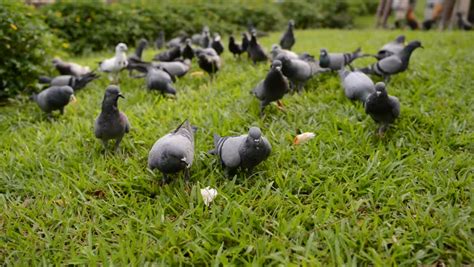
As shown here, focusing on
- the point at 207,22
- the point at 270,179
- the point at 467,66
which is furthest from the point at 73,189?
the point at 207,22

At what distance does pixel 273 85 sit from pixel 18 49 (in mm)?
3951

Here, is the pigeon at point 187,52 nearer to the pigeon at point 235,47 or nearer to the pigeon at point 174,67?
the pigeon at point 174,67

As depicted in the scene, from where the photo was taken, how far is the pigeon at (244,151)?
2.71 meters

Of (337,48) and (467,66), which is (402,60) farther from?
(337,48)

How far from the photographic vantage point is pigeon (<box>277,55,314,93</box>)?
4.18m

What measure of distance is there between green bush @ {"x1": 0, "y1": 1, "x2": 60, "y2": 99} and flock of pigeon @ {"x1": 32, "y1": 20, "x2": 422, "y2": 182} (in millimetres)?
265

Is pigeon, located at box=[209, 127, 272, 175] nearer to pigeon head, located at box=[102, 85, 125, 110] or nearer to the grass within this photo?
the grass

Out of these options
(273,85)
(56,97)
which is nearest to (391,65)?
(273,85)

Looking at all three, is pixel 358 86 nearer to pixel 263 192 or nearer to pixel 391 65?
pixel 391 65

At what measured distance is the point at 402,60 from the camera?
473cm

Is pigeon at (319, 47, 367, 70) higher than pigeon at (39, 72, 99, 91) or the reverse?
higher

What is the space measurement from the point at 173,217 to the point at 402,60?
3679 mm

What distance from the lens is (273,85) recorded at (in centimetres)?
369

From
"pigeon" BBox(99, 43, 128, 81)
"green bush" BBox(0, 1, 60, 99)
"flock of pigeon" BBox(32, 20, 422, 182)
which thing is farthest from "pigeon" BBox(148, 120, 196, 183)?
"green bush" BBox(0, 1, 60, 99)
